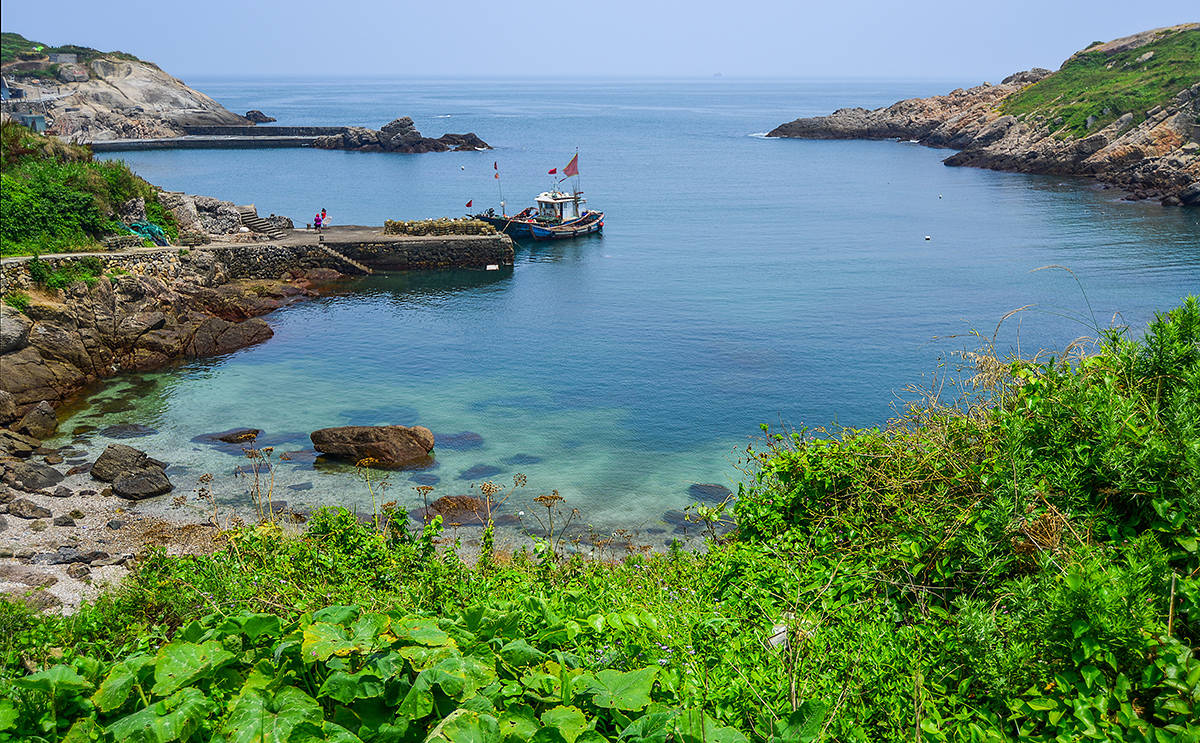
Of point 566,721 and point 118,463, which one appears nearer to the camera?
point 566,721

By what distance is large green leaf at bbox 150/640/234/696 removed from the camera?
4.92 m

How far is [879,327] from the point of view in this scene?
3312 centimetres

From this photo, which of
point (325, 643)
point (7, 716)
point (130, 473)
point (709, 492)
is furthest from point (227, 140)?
point (325, 643)

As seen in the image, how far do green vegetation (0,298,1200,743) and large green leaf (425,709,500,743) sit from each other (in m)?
0.02

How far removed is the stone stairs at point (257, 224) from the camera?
4275 cm

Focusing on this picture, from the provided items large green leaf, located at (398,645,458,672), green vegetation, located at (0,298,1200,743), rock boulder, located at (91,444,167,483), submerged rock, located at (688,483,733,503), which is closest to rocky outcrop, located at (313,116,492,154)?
rock boulder, located at (91,444,167,483)

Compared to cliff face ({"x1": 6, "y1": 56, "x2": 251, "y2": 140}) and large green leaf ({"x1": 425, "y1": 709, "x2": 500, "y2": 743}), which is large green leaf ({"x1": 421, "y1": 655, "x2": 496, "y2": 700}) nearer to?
large green leaf ({"x1": 425, "y1": 709, "x2": 500, "y2": 743})

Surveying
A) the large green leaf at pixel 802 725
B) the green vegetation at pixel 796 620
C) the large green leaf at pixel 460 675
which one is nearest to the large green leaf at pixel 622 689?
the green vegetation at pixel 796 620

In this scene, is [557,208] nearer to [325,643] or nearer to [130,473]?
[130,473]

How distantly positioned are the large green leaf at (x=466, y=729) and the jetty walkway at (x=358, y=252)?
36100 millimetres

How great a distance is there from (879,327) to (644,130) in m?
110

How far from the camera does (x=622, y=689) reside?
15.8 ft

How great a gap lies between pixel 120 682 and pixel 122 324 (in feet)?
88.5

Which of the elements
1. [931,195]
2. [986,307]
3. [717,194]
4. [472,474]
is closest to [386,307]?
[472,474]
